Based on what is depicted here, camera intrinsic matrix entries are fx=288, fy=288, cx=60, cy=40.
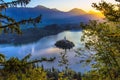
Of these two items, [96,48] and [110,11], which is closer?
[110,11]

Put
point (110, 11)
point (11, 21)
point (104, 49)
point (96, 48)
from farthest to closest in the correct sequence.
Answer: point (96, 48) < point (104, 49) < point (110, 11) < point (11, 21)

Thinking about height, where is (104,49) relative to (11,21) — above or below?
below

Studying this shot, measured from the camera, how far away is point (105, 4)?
14727mm

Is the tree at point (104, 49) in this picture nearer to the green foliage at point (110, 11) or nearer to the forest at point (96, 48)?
the forest at point (96, 48)

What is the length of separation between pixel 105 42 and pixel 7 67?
11.8 m

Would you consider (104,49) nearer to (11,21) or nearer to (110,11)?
(110,11)

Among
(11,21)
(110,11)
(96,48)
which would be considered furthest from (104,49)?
(11,21)

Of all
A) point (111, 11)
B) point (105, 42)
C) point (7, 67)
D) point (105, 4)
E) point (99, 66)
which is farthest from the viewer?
point (99, 66)

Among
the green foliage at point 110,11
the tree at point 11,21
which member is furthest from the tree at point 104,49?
the tree at point 11,21

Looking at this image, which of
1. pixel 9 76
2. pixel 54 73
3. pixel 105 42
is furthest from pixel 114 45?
pixel 54 73

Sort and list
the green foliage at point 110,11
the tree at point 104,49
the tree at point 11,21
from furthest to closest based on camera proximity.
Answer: the tree at point 104,49, the green foliage at point 110,11, the tree at point 11,21

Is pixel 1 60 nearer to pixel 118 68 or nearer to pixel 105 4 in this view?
pixel 105 4

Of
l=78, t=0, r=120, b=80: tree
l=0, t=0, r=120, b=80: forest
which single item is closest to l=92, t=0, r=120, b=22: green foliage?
l=0, t=0, r=120, b=80: forest

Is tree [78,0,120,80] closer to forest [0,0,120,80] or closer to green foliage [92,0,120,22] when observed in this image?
forest [0,0,120,80]
